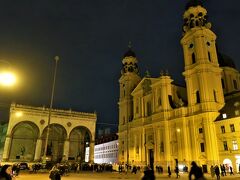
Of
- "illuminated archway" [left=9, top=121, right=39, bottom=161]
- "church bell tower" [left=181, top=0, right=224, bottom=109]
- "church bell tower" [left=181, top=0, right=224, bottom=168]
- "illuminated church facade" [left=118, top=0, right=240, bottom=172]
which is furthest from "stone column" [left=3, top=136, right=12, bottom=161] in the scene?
"church bell tower" [left=181, top=0, right=224, bottom=109]

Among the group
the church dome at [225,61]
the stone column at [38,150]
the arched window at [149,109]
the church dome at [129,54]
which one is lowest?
the stone column at [38,150]

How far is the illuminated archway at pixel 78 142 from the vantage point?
62716 mm

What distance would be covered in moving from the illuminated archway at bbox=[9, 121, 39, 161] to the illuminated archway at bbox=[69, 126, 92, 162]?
386 inches

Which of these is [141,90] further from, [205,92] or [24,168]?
[24,168]

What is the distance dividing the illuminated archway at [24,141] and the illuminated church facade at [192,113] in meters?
24.0

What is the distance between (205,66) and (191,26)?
11275 millimetres

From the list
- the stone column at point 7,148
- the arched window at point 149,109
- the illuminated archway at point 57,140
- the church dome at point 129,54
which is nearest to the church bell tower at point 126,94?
the church dome at point 129,54

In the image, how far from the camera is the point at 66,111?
6053 cm

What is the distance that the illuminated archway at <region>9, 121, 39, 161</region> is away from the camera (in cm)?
5675

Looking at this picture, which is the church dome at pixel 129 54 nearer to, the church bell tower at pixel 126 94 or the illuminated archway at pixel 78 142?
the church bell tower at pixel 126 94

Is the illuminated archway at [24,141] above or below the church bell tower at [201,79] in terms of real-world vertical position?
below

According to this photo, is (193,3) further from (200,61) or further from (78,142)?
(78,142)

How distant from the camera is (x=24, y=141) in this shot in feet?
191

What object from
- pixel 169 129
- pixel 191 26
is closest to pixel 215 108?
pixel 169 129
